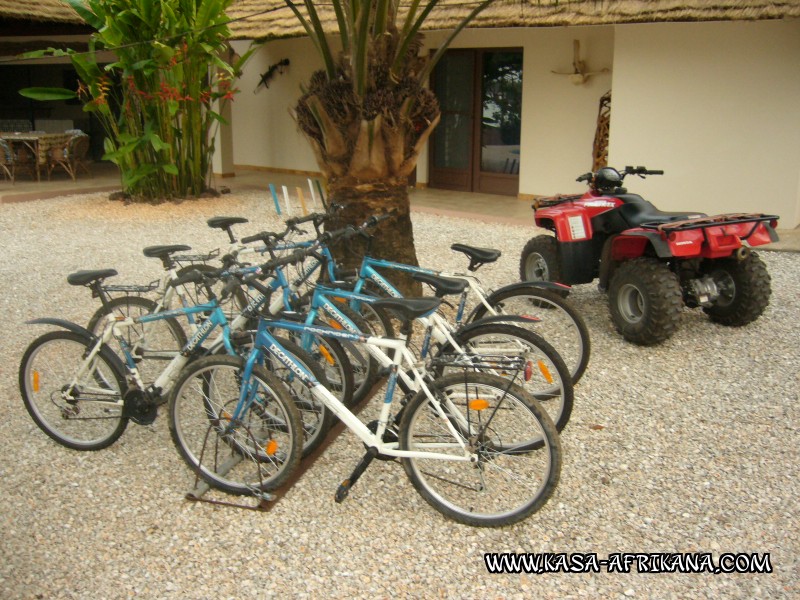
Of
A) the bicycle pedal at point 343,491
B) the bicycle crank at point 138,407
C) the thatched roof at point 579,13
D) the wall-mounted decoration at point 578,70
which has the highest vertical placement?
the thatched roof at point 579,13

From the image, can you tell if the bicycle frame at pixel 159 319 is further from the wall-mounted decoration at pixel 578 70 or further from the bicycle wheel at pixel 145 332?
the wall-mounted decoration at pixel 578 70

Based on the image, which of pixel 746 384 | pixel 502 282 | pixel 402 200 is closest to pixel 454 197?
pixel 502 282

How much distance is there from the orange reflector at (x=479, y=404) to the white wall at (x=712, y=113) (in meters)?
6.61

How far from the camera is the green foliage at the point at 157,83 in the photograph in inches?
380

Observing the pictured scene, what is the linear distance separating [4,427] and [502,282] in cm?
409

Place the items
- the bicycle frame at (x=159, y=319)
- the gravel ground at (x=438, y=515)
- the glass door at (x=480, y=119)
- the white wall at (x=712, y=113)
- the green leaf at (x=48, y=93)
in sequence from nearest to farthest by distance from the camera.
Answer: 1. the gravel ground at (x=438, y=515)
2. the bicycle frame at (x=159, y=319)
3. the white wall at (x=712, y=113)
4. the green leaf at (x=48, y=93)
5. the glass door at (x=480, y=119)

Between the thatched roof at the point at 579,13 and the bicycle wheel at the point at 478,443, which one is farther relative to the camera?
the thatched roof at the point at 579,13

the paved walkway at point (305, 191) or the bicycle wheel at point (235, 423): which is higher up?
the paved walkway at point (305, 191)

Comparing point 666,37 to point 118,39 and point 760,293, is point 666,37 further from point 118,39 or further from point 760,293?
point 118,39

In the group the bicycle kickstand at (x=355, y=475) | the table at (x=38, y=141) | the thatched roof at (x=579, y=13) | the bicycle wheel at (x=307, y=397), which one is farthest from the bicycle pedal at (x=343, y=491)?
the table at (x=38, y=141)

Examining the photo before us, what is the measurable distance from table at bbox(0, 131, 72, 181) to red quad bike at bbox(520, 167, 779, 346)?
9492 mm

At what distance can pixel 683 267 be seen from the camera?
5395 millimetres

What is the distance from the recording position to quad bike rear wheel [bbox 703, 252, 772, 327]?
211 inches

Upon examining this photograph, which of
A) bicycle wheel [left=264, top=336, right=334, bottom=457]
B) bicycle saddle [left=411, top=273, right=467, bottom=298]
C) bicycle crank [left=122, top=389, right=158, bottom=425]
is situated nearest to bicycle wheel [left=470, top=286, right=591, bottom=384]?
bicycle saddle [left=411, top=273, right=467, bottom=298]
